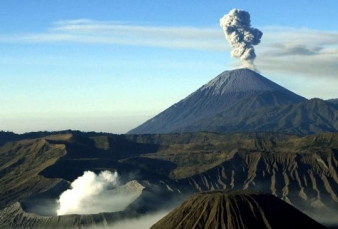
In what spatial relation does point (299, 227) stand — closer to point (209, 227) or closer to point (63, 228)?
point (209, 227)

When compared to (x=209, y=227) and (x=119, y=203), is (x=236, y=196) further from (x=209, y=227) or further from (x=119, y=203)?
(x=119, y=203)

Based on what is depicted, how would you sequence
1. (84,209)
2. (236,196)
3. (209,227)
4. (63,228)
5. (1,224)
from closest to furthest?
(209,227) < (236,196) < (63,228) < (1,224) < (84,209)

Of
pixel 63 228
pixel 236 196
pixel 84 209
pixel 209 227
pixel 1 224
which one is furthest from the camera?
pixel 84 209

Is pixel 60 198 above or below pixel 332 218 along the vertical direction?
above

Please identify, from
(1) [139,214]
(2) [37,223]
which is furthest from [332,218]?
(2) [37,223]

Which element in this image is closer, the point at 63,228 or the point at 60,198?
the point at 63,228

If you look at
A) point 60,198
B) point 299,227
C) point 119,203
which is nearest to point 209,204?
point 299,227
